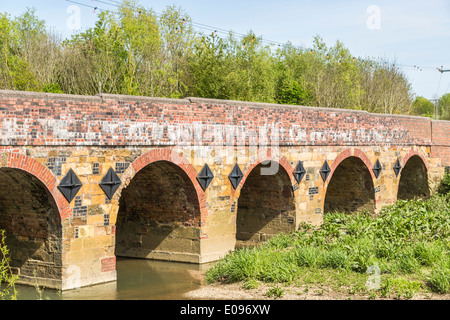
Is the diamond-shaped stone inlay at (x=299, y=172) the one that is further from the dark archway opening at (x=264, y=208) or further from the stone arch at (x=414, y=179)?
the stone arch at (x=414, y=179)

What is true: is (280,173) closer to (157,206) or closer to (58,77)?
(157,206)

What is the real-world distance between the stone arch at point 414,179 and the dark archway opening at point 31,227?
55.4 feet

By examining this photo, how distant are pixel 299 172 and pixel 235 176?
2789 millimetres

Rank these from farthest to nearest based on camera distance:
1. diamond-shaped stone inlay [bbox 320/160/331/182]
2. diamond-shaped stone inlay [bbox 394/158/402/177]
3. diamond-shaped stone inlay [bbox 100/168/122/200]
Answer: diamond-shaped stone inlay [bbox 394/158/402/177] → diamond-shaped stone inlay [bbox 320/160/331/182] → diamond-shaped stone inlay [bbox 100/168/122/200]

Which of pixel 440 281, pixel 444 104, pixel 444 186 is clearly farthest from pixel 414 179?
pixel 444 104

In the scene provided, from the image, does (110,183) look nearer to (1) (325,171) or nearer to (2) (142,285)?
(2) (142,285)

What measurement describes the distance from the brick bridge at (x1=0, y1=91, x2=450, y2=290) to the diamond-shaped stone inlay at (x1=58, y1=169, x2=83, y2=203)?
25mm

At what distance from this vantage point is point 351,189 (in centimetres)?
2234

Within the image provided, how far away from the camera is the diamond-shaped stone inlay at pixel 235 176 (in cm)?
1606

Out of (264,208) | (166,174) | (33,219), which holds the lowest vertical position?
(264,208)

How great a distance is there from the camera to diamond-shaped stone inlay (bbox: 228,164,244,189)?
16062mm

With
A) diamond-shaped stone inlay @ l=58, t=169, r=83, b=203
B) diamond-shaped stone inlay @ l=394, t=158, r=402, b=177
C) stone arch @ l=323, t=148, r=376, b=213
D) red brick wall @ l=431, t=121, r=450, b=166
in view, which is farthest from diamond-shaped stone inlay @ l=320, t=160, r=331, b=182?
diamond-shaped stone inlay @ l=58, t=169, r=83, b=203

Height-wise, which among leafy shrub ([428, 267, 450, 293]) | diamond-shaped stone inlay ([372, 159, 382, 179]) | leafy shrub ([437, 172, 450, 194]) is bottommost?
leafy shrub ([428, 267, 450, 293])

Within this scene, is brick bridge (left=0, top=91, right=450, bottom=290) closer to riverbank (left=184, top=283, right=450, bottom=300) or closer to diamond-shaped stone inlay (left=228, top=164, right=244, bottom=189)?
diamond-shaped stone inlay (left=228, top=164, right=244, bottom=189)
